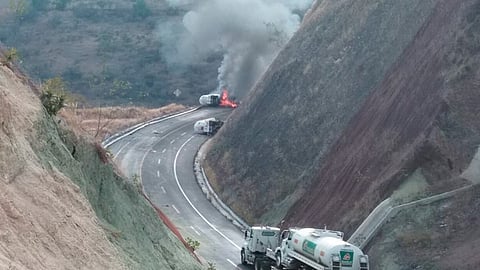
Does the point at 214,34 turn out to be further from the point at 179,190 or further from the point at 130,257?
the point at 130,257

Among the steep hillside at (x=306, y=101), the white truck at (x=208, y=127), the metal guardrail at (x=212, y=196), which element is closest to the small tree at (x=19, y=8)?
the white truck at (x=208, y=127)

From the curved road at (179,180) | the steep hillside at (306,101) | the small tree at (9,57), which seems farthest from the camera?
the steep hillside at (306,101)

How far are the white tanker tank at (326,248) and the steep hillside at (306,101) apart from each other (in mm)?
11887

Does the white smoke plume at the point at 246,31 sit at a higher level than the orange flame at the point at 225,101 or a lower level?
higher

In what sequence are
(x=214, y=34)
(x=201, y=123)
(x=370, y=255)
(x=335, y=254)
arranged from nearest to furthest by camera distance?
(x=335, y=254)
(x=370, y=255)
(x=201, y=123)
(x=214, y=34)

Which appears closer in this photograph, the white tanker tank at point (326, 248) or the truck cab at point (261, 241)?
the white tanker tank at point (326, 248)

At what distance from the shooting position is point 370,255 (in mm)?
28250

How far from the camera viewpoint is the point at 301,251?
89.9ft

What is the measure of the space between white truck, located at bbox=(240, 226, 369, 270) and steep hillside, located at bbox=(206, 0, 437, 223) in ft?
21.2

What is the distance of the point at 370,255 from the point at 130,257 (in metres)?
13.6

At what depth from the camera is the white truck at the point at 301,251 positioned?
24.8 metres

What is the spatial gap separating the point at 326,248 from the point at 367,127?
530 inches

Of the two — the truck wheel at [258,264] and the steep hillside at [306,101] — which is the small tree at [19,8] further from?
the truck wheel at [258,264]

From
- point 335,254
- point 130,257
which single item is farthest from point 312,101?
point 130,257
